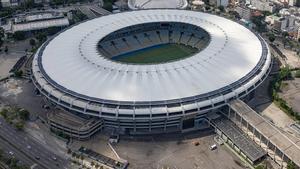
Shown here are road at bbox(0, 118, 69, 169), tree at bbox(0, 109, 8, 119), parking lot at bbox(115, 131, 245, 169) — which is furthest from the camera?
tree at bbox(0, 109, 8, 119)

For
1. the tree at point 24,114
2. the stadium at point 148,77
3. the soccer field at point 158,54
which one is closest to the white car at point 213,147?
the stadium at point 148,77

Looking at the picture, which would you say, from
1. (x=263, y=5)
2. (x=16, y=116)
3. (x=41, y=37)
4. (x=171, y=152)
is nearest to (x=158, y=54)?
(x=41, y=37)

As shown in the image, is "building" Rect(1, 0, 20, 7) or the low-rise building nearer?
the low-rise building

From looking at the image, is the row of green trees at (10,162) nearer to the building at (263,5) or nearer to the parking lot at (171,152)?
the parking lot at (171,152)

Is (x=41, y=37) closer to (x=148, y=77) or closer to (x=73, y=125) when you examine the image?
(x=73, y=125)

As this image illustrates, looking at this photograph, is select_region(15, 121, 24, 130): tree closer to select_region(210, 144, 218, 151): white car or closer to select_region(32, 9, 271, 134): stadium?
select_region(32, 9, 271, 134): stadium

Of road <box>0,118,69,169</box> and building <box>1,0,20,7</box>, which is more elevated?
building <box>1,0,20,7</box>

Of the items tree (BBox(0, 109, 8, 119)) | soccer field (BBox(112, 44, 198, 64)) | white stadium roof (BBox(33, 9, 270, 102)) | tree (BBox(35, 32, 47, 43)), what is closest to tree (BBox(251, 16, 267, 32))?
white stadium roof (BBox(33, 9, 270, 102))

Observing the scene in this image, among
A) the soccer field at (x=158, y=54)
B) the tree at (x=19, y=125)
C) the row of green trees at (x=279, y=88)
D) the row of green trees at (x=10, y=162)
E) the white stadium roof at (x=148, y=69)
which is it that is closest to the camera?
the row of green trees at (x=10, y=162)
